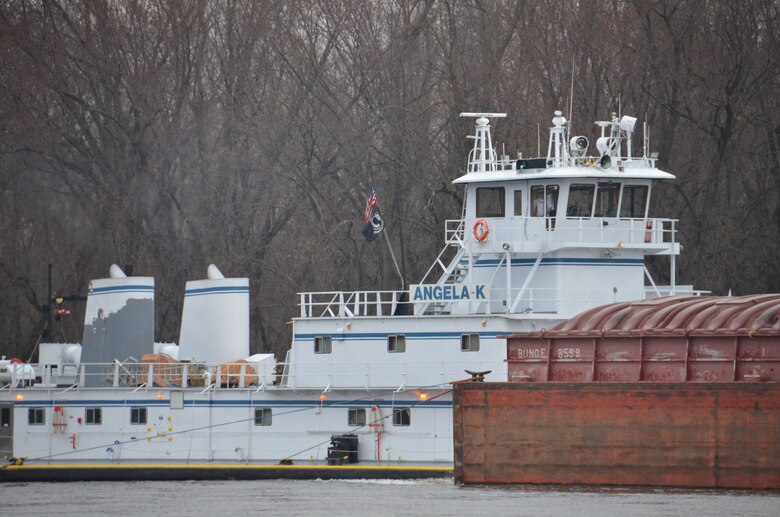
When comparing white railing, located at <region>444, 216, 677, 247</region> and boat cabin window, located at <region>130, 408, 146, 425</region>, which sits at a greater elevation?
white railing, located at <region>444, 216, 677, 247</region>

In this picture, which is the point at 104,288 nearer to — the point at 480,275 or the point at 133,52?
the point at 480,275

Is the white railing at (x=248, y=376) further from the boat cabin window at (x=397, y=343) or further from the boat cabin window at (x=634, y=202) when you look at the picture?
the boat cabin window at (x=634, y=202)

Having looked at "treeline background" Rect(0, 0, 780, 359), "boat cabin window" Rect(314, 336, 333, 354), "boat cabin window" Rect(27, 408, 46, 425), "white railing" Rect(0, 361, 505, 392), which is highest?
"treeline background" Rect(0, 0, 780, 359)

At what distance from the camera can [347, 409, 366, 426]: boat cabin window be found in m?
37.6

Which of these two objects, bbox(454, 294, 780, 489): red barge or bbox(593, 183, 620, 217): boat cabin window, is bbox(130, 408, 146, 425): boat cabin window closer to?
bbox(454, 294, 780, 489): red barge

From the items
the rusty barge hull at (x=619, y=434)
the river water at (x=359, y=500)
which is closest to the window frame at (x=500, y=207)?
the rusty barge hull at (x=619, y=434)

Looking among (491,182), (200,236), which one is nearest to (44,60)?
(200,236)

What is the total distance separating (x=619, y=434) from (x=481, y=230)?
25.2 feet

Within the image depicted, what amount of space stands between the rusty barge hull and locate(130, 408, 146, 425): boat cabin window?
→ 359 inches

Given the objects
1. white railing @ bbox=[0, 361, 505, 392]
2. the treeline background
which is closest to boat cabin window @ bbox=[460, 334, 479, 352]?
white railing @ bbox=[0, 361, 505, 392]

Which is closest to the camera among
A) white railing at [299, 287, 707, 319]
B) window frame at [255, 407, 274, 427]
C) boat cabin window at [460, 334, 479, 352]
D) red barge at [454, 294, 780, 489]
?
red barge at [454, 294, 780, 489]

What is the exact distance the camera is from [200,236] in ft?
178

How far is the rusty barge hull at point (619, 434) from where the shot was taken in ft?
103

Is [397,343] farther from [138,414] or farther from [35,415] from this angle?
[35,415]
